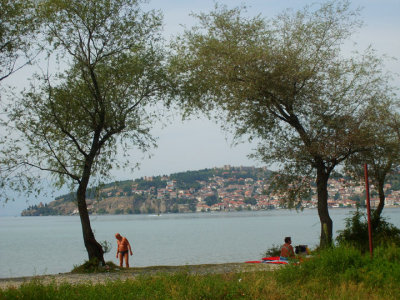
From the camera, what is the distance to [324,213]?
26688 millimetres

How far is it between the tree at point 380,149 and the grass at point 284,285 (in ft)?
36.9

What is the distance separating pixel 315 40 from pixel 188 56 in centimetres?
626

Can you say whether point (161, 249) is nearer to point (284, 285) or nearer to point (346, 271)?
point (346, 271)

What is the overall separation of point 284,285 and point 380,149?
14709 mm

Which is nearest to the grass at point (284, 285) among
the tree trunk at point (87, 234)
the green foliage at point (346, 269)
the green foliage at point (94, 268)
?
the green foliage at point (346, 269)

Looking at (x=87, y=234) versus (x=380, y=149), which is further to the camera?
(x=380, y=149)

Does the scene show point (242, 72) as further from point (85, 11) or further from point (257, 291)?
point (257, 291)

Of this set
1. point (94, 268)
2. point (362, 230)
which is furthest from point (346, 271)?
point (94, 268)

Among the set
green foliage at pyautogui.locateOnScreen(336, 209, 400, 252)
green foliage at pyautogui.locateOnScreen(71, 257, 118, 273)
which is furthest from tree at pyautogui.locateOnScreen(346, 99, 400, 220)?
green foliage at pyautogui.locateOnScreen(71, 257, 118, 273)

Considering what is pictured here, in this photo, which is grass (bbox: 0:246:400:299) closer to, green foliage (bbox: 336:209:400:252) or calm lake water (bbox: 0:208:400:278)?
calm lake water (bbox: 0:208:400:278)

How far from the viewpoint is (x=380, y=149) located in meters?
26.4

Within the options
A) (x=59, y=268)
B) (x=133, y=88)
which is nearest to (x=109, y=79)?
(x=133, y=88)

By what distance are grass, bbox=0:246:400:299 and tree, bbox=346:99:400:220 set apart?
11260mm

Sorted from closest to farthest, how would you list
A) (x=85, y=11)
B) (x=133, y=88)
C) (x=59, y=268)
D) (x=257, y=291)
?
(x=257, y=291)
(x=85, y=11)
(x=133, y=88)
(x=59, y=268)
